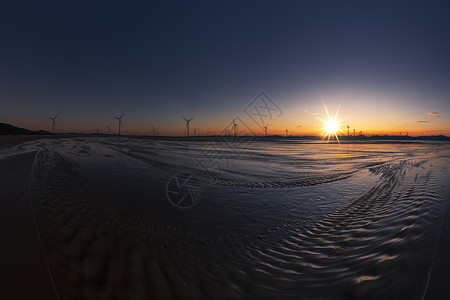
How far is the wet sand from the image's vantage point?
218 centimetres

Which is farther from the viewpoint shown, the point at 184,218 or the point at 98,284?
the point at 184,218

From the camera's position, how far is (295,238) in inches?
171

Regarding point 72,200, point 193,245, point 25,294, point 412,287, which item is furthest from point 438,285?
point 72,200

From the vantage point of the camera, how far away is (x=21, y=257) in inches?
110

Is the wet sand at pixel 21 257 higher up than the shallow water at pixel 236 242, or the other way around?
the wet sand at pixel 21 257

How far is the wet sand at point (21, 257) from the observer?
7.16 ft

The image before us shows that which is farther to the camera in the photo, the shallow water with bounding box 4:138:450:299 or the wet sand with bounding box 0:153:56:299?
the shallow water with bounding box 4:138:450:299

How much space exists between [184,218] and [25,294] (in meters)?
3.34

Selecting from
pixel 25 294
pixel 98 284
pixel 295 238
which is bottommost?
pixel 295 238

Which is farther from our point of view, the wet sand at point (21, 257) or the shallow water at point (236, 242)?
the shallow water at point (236, 242)

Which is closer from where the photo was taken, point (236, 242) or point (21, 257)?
point (21, 257)

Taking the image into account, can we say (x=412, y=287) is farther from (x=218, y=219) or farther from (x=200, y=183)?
(x=200, y=183)

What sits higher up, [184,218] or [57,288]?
[57,288]

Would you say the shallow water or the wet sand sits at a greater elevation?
the wet sand
